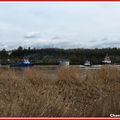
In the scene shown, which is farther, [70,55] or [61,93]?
[70,55]

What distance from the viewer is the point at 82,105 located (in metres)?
9.42

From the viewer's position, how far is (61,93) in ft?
34.7

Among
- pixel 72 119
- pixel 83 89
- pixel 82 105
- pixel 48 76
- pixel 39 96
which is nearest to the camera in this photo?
pixel 72 119

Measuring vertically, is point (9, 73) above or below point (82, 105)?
above

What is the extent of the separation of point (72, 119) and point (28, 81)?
22.6 feet

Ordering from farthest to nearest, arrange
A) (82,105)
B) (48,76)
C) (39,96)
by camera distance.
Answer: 1. (48,76)
2. (82,105)
3. (39,96)

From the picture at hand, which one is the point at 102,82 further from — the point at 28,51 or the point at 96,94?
the point at 28,51

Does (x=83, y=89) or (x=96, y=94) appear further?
(x=83, y=89)

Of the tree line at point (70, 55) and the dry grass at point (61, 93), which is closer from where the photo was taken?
the dry grass at point (61, 93)

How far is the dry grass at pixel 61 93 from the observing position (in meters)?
7.10

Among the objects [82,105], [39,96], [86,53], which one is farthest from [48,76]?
[86,53]

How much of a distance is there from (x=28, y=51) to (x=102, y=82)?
59.2 m

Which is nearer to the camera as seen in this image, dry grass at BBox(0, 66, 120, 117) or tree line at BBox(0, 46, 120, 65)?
dry grass at BBox(0, 66, 120, 117)

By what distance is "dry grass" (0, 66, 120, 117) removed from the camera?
7.10m
